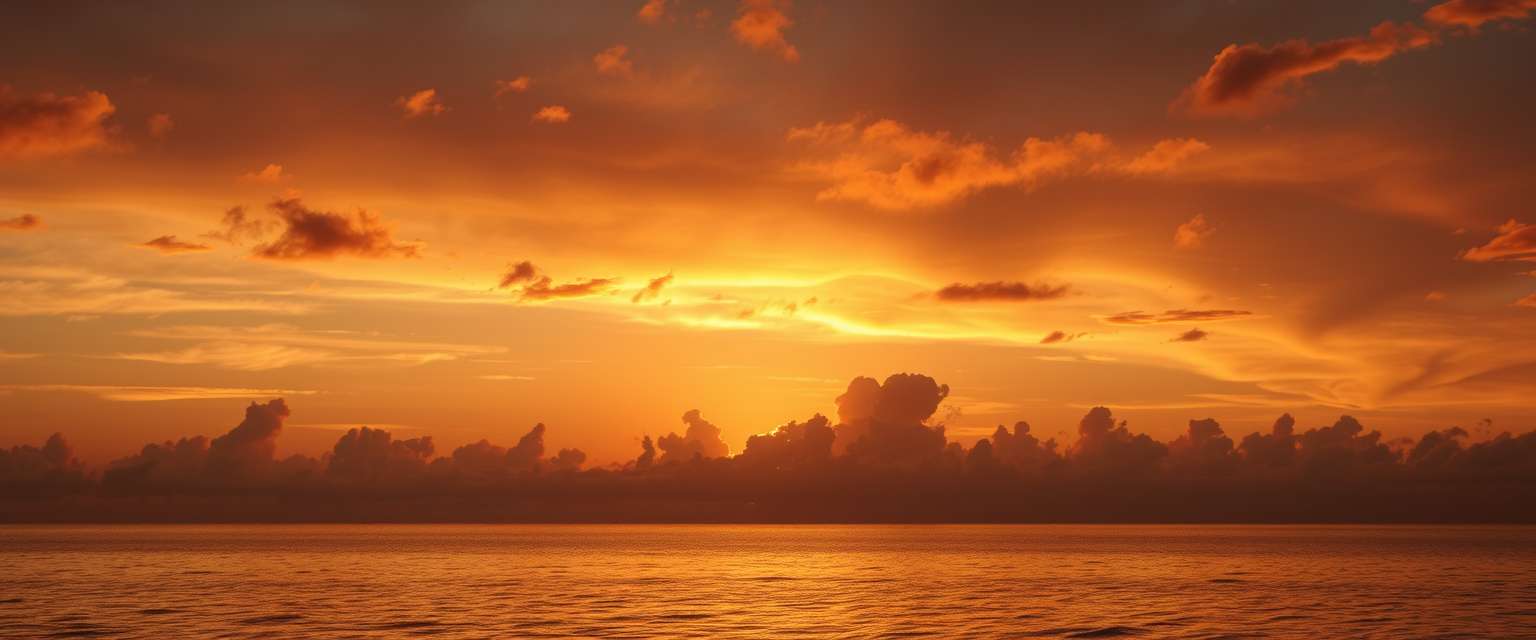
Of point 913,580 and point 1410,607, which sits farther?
point 913,580

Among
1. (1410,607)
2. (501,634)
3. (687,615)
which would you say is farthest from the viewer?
(1410,607)

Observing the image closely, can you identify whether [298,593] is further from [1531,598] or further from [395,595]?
[1531,598]

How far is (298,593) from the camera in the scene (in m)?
136

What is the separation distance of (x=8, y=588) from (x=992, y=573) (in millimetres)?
131584

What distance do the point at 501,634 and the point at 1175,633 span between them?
48959mm

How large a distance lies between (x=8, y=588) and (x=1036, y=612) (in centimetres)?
11679

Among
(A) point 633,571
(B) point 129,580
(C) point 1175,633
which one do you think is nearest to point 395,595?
(B) point 129,580

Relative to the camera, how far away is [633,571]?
197 meters

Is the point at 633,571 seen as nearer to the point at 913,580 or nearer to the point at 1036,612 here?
the point at 913,580

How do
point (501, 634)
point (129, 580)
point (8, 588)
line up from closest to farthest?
point (501, 634) → point (8, 588) → point (129, 580)

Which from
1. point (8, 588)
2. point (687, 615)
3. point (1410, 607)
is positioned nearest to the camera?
point (687, 615)

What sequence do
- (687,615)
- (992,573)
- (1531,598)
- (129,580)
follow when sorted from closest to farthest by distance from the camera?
1. (687,615)
2. (1531,598)
3. (129,580)
4. (992,573)

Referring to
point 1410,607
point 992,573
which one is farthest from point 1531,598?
point 992,573

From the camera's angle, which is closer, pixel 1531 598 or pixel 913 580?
pixel 1531 598
